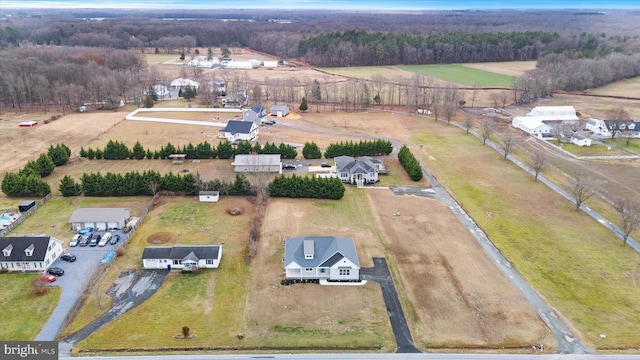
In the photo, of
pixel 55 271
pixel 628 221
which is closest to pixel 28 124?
pixel 55 271

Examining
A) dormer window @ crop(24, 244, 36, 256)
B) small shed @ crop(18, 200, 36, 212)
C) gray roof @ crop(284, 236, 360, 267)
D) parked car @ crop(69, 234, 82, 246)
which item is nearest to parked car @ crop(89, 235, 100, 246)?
parked car @ crop(69, 234, 82, 246)

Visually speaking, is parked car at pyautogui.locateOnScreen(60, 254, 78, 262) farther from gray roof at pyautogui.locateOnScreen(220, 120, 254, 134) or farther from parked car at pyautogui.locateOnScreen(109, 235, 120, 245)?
gray roof at pyautogui.locateOnScreen(220, 120, 254, 134)

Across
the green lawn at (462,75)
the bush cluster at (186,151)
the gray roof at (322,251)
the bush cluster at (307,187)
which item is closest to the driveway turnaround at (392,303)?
the gray roof at (322,251)

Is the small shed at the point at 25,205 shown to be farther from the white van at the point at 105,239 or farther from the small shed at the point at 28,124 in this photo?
the small shed at the point at 28,124

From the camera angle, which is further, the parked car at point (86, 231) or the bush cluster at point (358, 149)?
the bush cluster at point (358, 149)

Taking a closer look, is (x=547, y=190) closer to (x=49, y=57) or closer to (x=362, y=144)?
(x=362, y=144)

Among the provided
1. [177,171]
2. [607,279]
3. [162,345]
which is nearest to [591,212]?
[607,279]
